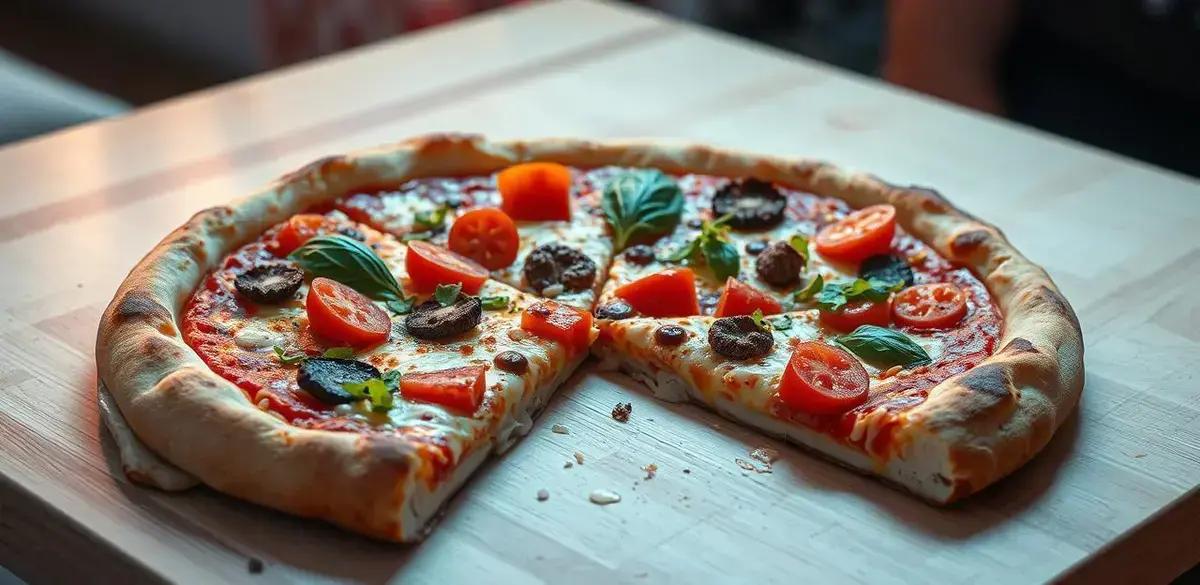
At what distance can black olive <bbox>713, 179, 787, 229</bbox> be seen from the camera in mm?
3723

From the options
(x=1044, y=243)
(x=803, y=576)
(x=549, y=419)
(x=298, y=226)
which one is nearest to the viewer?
(x=803, y=576)

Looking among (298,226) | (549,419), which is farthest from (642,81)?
(549,419)

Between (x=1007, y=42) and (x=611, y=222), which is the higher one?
(x=611, y=222)

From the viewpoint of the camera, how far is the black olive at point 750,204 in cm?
372

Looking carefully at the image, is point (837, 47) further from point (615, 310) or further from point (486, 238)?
point (615, 310)

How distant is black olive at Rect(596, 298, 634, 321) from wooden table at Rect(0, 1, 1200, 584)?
17cm

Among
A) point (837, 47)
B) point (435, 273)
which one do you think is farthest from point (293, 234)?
point (837, 47)

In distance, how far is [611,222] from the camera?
12.1 feet

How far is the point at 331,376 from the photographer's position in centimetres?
287

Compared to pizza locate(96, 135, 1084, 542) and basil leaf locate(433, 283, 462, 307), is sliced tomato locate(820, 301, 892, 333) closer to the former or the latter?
pizza locate(96, 135, 1084, 542)

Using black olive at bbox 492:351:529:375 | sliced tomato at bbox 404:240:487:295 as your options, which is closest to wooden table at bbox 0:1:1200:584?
black olive at bbox 492:351:529:375

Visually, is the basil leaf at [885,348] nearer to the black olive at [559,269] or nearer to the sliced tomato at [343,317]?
the black olive at [559,269]

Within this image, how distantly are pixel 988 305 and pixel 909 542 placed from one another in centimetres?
88

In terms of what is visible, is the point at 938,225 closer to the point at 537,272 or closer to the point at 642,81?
the point at 537,272
